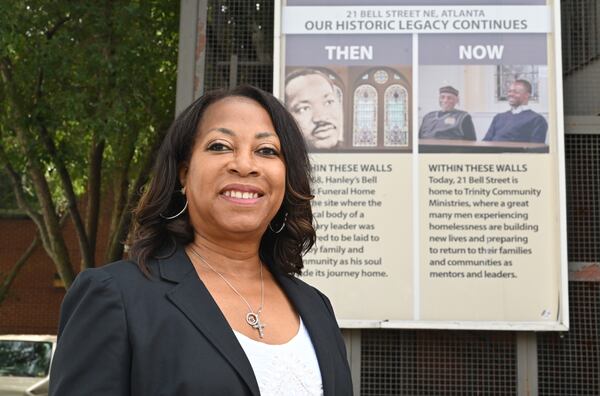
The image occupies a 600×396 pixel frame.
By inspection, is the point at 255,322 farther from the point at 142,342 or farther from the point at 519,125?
the point at 519,125

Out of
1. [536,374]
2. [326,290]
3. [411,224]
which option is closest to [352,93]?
[411,224]

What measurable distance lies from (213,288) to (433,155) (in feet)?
11.3

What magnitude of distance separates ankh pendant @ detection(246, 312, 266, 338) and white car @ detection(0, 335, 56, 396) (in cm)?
931

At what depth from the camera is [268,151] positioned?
2.14 metres

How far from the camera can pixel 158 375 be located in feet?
5.83

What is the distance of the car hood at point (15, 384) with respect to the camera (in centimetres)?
1052

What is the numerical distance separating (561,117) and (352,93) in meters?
1.42

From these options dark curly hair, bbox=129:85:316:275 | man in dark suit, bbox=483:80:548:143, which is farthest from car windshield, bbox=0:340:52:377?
dark curly hair, bbox=129:85:316:275

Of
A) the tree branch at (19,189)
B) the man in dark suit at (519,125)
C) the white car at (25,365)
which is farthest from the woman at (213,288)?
the tree branch at (19,189)

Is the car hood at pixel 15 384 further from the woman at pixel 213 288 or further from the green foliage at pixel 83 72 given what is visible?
the woman at pixel 213 288

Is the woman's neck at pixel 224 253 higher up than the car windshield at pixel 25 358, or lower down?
higher up

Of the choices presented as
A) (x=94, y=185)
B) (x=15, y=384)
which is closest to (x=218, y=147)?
(x=15, y=384)

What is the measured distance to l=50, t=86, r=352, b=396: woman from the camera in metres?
1.78

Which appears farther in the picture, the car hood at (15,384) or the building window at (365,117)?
the car hood at (15,384)
